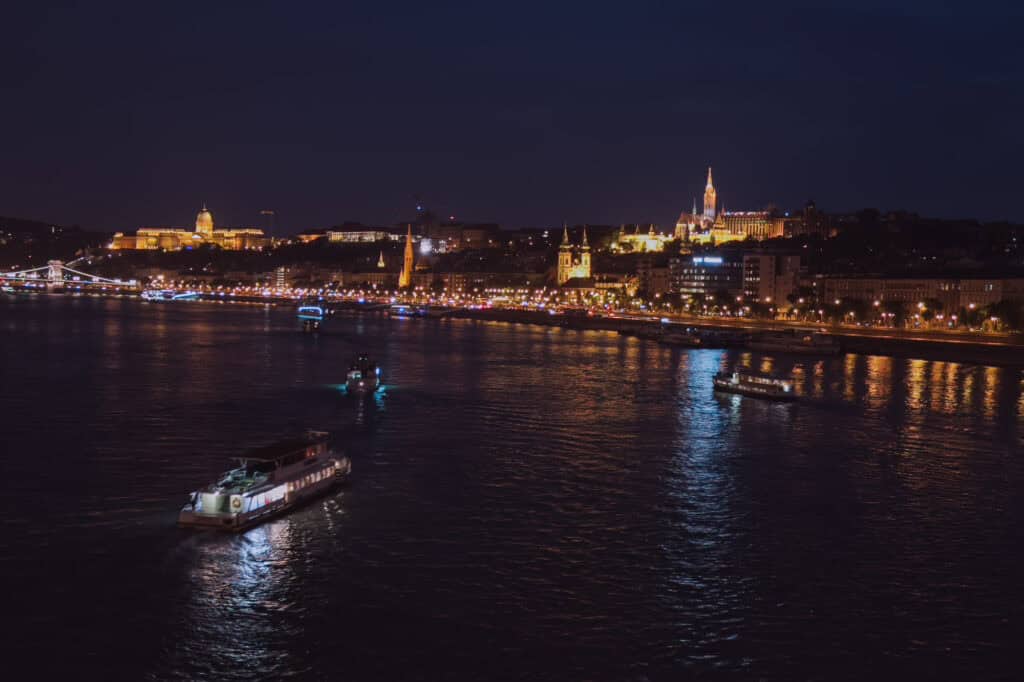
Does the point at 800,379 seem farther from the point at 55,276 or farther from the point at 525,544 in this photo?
the point at 55,276

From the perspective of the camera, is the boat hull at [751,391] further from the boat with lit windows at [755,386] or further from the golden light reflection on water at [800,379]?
the golden light reflection on water at [800,379]

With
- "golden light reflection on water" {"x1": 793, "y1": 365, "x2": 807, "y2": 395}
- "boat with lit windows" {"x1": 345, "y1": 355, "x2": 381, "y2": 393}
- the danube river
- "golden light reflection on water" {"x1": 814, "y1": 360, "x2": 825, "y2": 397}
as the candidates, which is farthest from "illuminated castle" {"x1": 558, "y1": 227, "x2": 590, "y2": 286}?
the danube river

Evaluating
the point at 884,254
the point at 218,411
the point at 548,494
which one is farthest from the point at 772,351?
the point at 884,254

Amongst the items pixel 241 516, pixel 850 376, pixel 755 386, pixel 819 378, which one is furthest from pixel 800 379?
pixel 241 516

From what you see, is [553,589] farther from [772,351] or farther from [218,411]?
[772,351]

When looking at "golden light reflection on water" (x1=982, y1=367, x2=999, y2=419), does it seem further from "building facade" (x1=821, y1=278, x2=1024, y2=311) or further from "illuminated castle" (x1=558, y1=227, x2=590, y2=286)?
"illuminated castle" (x1=558, y1=227, x2=590, y2=286)

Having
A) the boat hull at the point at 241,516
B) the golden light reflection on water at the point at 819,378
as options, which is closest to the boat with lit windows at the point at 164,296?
the golden light reflection on water at the point at 819,378
